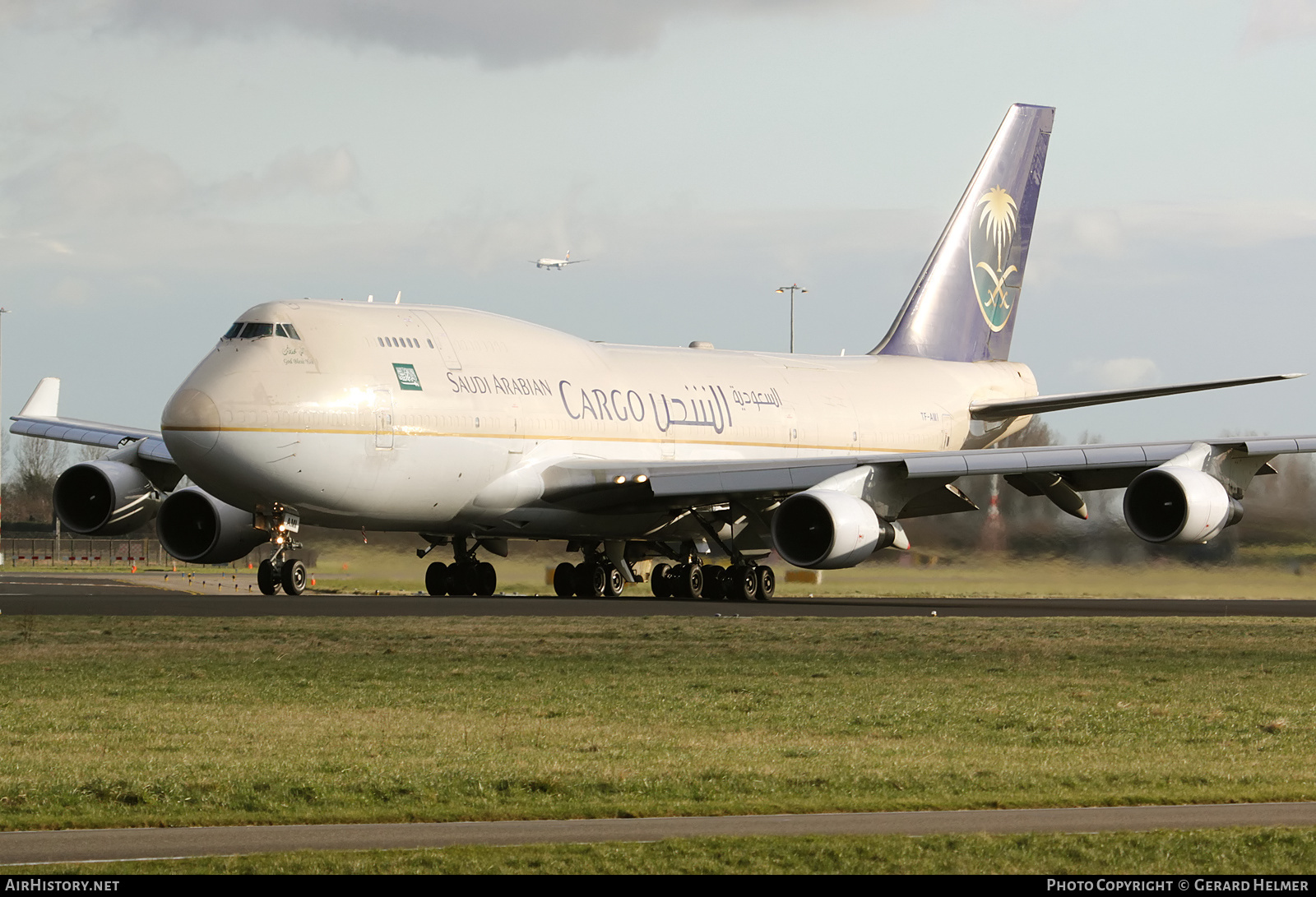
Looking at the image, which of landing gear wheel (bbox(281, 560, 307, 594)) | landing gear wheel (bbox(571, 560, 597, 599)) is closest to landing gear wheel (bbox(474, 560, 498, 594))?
landing gear wheel (bbox(571, 560, 597, 599))

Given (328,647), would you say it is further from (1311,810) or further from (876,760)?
(1311,810)

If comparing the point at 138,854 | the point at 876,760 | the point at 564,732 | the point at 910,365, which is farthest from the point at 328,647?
the point at 910,365

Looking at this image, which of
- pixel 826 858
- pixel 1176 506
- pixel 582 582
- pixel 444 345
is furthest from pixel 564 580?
pixel 826 858

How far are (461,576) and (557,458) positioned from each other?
13.2 ft

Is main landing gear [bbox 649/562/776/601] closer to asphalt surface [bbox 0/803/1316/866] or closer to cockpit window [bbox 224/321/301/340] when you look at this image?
cockpit window [bbox 224/321/301/340]

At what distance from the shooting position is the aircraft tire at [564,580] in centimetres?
3566

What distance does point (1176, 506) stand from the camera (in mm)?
29531

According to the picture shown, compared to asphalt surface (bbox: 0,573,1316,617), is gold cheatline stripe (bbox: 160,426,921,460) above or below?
above

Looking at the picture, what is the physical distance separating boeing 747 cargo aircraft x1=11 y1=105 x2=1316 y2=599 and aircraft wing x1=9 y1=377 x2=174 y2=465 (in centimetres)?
5

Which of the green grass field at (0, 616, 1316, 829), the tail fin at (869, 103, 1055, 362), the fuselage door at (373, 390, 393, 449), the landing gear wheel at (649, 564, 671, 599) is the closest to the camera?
the green grass field at (0, 616, 1316, 829)

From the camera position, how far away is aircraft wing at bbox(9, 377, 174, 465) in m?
34.8

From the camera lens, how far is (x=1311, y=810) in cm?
1068

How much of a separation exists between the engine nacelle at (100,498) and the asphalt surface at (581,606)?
1.44m
